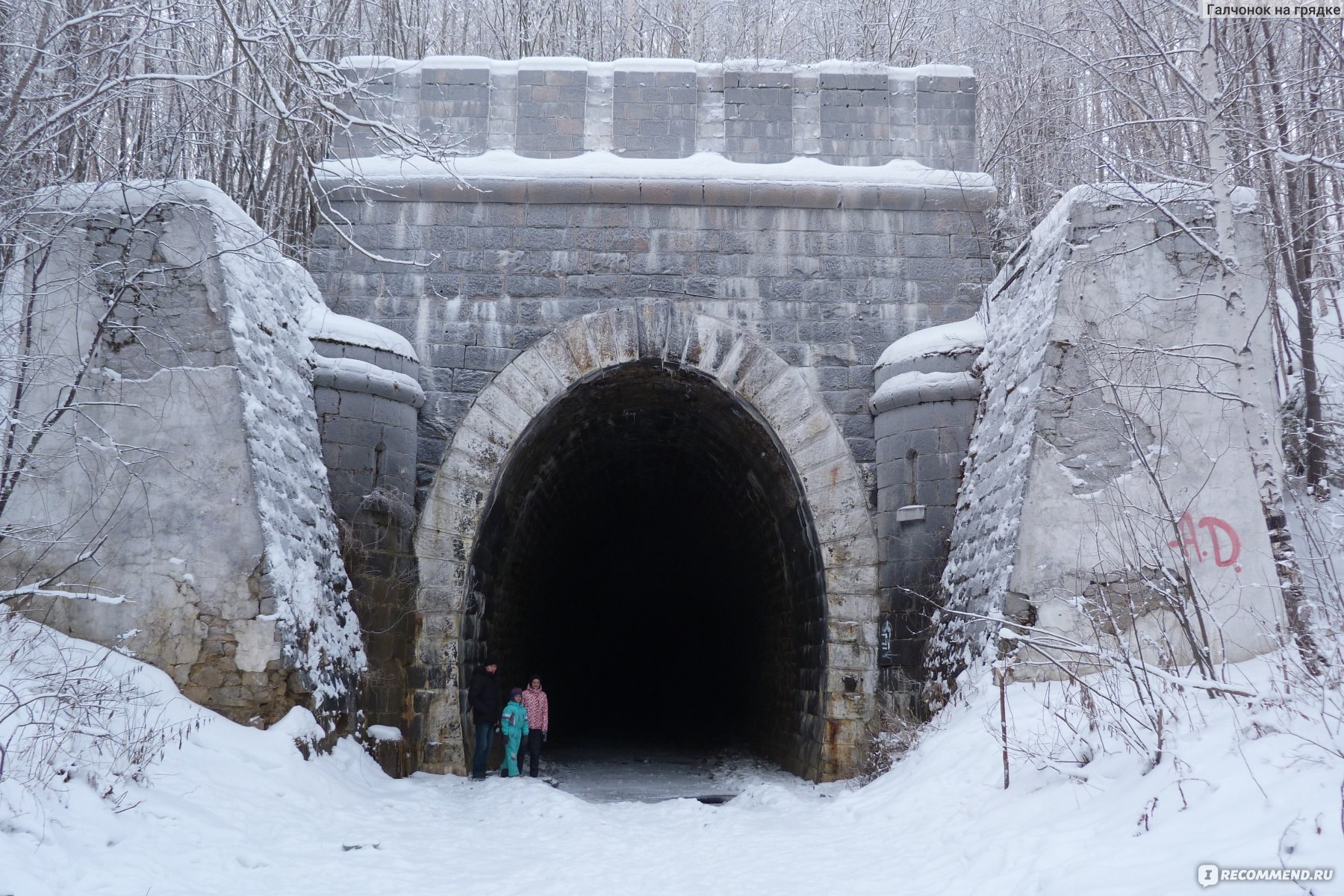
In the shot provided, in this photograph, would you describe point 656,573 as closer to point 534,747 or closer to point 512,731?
point 534,747

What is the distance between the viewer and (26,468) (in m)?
6.71

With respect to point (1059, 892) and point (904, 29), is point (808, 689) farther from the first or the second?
point (904, 29)

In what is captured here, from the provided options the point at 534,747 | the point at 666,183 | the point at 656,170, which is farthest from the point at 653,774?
the point at 656,170

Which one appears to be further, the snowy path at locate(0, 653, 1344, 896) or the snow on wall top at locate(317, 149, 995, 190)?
the snow on wall top at locate(317, 149, 995, 190)

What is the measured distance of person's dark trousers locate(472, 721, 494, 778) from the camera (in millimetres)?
9227

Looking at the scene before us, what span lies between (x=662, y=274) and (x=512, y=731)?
179 inches

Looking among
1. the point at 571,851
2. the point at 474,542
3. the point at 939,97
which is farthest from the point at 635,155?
the point at 571,851

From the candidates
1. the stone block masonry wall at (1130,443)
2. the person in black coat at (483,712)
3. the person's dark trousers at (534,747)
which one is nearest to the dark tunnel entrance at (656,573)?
the person in black coat at (483,712)

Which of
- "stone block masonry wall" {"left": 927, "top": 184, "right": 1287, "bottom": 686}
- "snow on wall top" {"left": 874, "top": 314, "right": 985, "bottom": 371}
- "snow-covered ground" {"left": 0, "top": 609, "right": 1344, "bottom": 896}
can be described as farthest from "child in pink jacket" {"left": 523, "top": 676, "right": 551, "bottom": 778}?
"snow on wall top" {"left": 874, "top": 314, "right": 985, "bottom": 371}

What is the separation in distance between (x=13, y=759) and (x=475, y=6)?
610 inches

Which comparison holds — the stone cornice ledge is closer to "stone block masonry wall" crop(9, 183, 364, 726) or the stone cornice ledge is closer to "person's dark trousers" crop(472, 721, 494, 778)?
"stone block masonry wall" crop(9, 183, 364, 726)

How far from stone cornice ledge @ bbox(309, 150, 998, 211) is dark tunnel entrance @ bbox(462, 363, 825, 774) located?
5.62 ft

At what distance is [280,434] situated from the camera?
7785 millimetres

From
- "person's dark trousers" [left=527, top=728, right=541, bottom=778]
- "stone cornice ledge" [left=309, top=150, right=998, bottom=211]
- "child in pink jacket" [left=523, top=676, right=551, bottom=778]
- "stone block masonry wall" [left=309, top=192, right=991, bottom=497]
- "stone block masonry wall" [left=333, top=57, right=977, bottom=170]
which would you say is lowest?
"person's dark trousers" [left=527, top=728, right=541, bottom=778]
